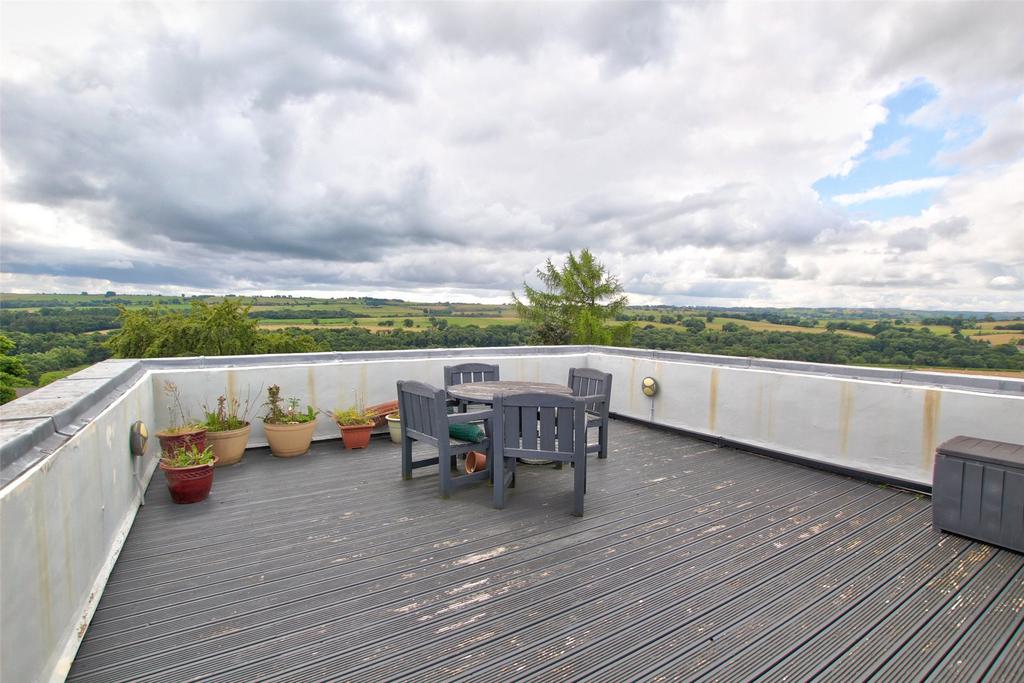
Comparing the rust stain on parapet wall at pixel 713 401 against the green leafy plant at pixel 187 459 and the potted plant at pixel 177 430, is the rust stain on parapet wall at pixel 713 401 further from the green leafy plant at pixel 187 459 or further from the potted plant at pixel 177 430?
the potted plant at pixel 177 430

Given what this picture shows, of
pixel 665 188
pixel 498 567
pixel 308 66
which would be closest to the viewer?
pixel 498 567

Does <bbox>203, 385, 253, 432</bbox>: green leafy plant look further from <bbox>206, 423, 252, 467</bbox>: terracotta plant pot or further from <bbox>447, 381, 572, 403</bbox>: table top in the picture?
<bbox>447, 381, 572, 403</bbox>: table top

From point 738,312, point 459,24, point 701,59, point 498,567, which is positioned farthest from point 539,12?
point 738,312

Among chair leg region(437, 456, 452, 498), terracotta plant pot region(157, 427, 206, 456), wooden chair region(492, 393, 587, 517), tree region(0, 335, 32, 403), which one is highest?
wooden chair region(492, 393, 587, 517)

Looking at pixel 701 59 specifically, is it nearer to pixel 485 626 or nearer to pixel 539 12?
pixel 539 12

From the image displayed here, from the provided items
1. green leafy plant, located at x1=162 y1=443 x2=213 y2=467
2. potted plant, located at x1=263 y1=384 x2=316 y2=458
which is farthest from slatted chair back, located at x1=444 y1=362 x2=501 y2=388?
green leafy plant, located at x1=162 y1=443 x2=213 y2=467

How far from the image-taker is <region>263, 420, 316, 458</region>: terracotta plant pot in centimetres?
441

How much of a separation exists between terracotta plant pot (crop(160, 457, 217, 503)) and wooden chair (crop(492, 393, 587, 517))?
211 cm

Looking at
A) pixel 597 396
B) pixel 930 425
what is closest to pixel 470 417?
pixel 597 396

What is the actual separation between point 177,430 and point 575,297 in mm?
24142

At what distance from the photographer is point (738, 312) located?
21219mm

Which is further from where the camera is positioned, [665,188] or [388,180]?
[388,180]

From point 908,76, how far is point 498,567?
10471mm

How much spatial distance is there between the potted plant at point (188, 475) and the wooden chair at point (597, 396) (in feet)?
9.93
